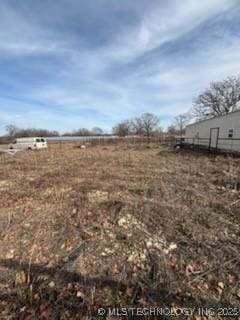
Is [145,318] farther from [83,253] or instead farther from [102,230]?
[102,230]

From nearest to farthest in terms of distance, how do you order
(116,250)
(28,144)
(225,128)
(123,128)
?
(116,250) → (225,128) → (28,144) → (123,128)

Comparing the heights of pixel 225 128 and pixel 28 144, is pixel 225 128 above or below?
above

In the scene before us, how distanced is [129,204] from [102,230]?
1340 millimetres

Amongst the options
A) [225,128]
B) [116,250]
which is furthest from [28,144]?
[116,250]

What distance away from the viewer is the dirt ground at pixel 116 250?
243cm

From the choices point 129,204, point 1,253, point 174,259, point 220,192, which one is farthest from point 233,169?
point 1,253

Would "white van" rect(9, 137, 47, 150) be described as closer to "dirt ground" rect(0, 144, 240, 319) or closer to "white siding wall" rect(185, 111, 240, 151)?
"white siding wall" rect(185, 111, 240, 151)

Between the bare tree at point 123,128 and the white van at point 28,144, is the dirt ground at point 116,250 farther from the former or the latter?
the bare tree at point 123,128

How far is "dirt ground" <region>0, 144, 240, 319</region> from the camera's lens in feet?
7.96

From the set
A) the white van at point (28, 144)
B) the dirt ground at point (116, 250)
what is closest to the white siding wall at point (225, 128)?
the dirt ground at point (116, 250)

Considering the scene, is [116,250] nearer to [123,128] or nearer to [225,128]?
[225,128]

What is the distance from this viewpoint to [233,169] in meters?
9.25

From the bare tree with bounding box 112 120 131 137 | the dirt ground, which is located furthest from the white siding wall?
the bare tree with bounding box 112 120 131 137

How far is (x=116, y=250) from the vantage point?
336 centimetres
